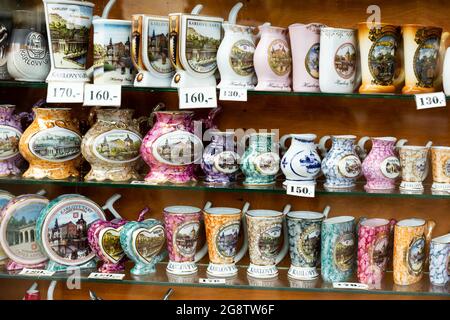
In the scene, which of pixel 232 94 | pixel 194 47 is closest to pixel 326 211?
pixel 232 94

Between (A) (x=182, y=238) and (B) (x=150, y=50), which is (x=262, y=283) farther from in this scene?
(B) (x=150, y=50)

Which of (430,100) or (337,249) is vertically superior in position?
(430,100)

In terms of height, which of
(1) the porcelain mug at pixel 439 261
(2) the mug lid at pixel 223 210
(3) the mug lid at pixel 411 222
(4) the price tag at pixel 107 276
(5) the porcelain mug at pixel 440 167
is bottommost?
(4) the price tag at pixel 107 276

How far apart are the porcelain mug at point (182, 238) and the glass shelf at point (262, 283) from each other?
0.03 meters

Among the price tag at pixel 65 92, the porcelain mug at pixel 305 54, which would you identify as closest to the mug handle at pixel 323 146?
the porcelain mug at pixel 305 54

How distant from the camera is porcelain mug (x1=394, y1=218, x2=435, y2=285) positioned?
1972 mm

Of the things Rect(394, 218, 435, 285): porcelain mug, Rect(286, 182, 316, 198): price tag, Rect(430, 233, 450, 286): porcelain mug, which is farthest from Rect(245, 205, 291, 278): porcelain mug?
Rect(430, 233, 450, 286): porcelain mug

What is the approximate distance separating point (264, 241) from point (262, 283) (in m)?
0.13

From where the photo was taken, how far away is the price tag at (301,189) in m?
1.93

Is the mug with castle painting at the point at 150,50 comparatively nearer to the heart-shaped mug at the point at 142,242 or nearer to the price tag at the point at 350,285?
the heart-shaped mug at the point at 142,242

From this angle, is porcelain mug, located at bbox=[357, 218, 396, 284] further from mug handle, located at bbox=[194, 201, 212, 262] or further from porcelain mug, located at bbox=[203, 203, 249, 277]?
mug handle, located at bbox=[194, 201, 212, 262]

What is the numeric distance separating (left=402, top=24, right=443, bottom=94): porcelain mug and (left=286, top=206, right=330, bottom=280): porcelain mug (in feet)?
1.58

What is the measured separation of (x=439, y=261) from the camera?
198cm

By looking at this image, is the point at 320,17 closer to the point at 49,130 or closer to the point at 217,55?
the point at 217,55
